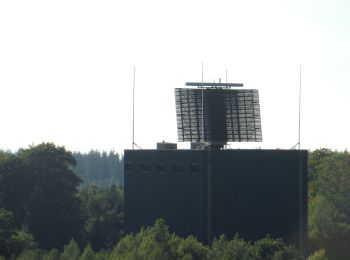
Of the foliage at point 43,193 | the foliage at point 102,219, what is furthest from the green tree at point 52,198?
the foliage at point 102,219

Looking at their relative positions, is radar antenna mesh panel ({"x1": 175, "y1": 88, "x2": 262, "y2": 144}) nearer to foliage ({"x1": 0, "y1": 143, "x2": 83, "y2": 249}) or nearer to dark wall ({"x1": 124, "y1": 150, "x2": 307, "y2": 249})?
dark wall ({"x1": 124, "y1": 150, "x2": 307, "y2": 249})

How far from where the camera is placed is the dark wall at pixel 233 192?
65.7 metres

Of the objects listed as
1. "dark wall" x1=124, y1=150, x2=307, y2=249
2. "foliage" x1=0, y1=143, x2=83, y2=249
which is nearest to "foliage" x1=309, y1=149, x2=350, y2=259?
"foliage" x1=0, y1=143, x2=83, y2=249

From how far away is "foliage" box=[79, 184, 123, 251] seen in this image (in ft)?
379

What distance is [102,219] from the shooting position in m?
120

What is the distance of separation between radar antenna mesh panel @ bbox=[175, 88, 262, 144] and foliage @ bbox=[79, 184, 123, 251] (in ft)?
143

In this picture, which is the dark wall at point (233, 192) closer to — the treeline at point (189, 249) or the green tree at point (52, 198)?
the treeline at point (189, 249)

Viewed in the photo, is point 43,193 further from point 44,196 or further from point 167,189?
point 167,189

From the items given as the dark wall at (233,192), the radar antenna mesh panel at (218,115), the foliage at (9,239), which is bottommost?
the foliage at (9,239)

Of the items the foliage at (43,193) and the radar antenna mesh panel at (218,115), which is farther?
the foliage at (43,193)

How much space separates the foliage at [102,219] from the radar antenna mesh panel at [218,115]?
43.6m

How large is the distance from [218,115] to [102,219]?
52.7 meters

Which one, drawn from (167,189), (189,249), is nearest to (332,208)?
(167,189)

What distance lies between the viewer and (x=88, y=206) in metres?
125
